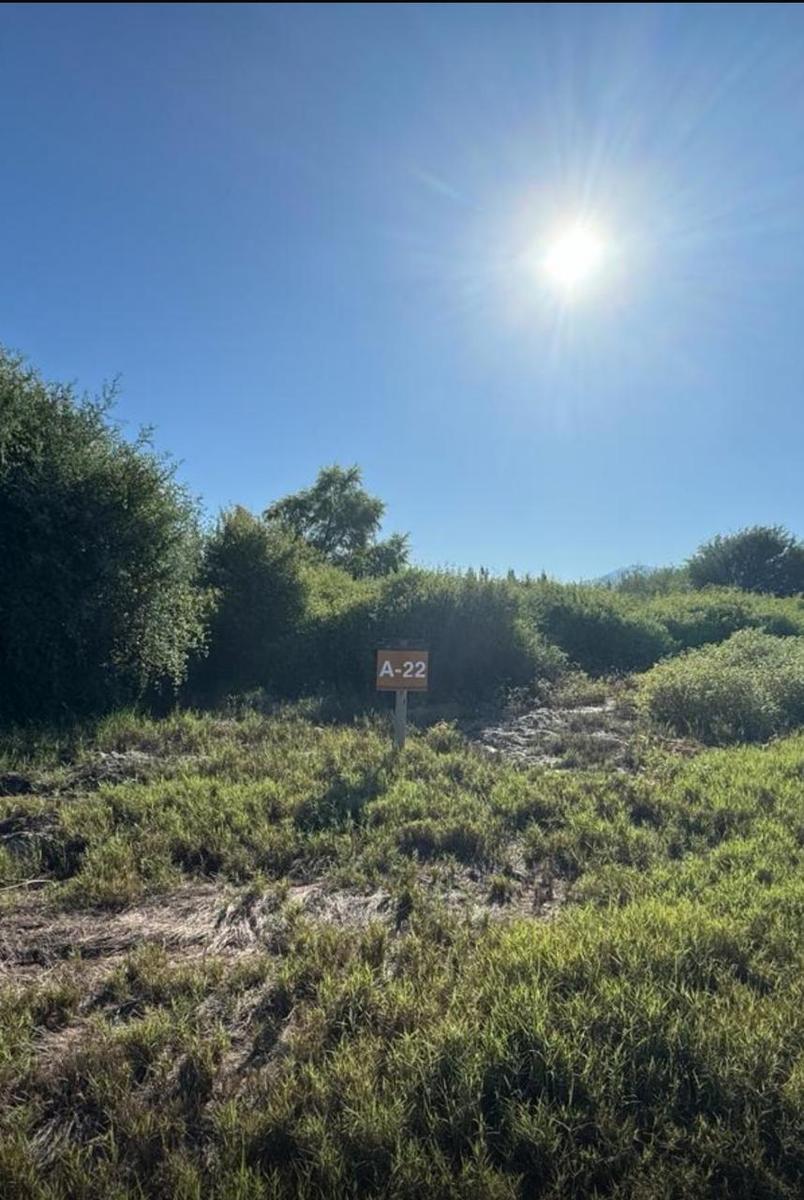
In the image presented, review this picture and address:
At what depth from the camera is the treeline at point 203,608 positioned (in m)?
7.62

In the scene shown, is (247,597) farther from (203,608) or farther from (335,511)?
(335,511)

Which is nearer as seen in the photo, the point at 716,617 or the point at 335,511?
the point at 716,617

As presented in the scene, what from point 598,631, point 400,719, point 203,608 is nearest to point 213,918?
point 400,719

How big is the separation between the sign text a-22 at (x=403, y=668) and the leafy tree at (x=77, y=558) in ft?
10.2

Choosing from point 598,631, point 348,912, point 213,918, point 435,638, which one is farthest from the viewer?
point 598,631

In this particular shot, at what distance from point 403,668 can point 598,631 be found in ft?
25.0

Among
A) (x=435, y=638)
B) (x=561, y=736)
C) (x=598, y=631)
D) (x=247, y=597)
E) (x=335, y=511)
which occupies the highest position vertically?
(x=335, y=511)

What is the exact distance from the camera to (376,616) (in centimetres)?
1108

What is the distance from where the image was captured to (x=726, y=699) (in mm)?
8891

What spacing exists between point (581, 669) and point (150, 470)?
24.7 ft

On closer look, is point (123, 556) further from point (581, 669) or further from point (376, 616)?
point (581, 669)

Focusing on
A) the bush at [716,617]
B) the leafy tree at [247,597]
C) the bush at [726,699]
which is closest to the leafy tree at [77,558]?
the leafy tree at [247,597]

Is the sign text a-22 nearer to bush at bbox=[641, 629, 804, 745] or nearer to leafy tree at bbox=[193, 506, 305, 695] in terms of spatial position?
bush at bbox=[641, 629, 804, 745]

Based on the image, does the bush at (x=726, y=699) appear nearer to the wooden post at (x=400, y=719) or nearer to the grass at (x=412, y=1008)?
the grass at (x=412, y=1008)
